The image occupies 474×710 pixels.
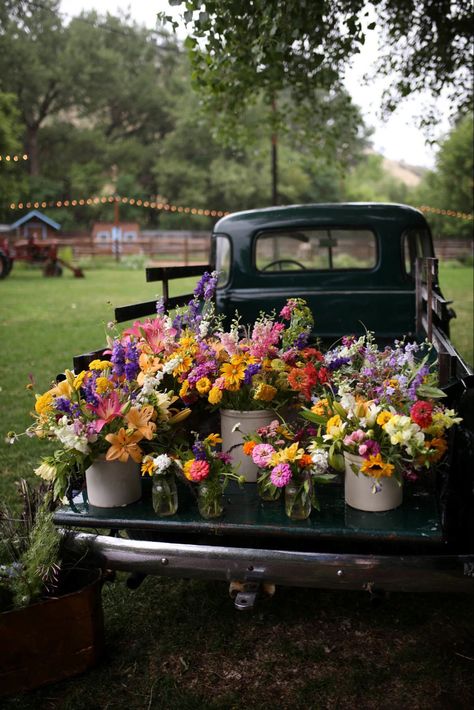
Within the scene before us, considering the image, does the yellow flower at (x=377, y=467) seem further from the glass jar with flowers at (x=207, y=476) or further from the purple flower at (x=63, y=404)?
the purple flower at (x=63, y=404)

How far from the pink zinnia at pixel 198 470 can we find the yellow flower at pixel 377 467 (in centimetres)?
59

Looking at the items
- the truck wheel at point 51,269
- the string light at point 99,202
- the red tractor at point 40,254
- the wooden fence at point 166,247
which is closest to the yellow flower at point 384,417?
the red tractor at point 40,254

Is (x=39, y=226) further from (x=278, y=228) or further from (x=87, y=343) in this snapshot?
(x=278, y=228)

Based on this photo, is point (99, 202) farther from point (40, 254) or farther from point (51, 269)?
point (51, 269)

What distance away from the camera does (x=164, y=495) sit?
2572 mm

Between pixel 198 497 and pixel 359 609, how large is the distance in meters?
1.26

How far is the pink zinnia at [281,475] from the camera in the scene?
93.9 inches

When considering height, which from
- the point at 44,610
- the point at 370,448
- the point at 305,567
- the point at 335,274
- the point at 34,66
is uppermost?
the point at 34,66

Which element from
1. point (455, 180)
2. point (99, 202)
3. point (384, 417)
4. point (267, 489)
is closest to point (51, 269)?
point (99, 202)

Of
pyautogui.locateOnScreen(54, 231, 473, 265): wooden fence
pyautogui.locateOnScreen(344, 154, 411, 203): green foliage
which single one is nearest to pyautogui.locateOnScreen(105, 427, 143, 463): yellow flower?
pyautogui.locateOnScreen(54, 231, 473, 265): wooden fence

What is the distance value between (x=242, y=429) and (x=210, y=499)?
423mm

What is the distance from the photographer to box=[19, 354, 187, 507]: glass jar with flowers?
253 cm

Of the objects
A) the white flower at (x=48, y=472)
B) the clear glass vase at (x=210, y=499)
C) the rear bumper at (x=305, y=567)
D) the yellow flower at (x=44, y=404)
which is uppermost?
the yellow flower at (x=44, y=404)

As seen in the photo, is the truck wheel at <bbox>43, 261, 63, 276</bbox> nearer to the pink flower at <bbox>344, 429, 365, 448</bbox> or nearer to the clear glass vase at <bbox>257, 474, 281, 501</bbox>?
the clear glass vase at <bbox>257, 474, 281, 501</bbox>
